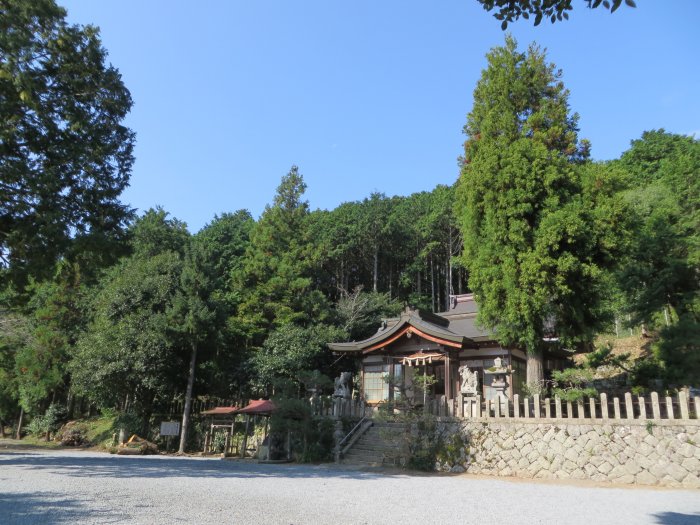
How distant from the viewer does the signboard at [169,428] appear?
709 inches

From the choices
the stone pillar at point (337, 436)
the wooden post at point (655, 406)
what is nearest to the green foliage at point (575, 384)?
the wooden post at point (655, 406)

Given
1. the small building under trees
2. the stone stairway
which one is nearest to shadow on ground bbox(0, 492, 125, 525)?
the stone stairway

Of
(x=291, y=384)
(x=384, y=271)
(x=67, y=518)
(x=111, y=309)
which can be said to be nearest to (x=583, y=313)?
(x=291, y=384)

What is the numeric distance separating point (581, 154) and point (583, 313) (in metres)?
5.10

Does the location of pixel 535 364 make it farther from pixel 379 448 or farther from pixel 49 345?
pixel 49 345

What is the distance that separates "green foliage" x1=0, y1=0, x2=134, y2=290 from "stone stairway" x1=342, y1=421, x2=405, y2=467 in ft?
27.9

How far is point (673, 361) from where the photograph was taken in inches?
448

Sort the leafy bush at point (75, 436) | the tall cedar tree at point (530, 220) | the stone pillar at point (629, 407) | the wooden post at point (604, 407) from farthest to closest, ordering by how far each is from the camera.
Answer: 1. the leafy bush at point (75, 436)
2. the tall cedar tree at point (530, 220)
3. the wooden post at point (604, 407)
4. the stone pillar at point (629, 407)

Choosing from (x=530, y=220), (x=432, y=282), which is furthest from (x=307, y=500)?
(x=432, y=282)

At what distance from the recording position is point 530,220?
41.8ft

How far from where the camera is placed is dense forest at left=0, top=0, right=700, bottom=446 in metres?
10.6

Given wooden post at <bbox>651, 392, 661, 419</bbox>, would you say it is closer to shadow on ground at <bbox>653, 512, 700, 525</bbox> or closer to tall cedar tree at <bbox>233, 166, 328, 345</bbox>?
shadow on ground at <bbox>653, 512, 700, 525</bbox>

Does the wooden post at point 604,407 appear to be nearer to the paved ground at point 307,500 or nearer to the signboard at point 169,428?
the paved ground at point 307,500

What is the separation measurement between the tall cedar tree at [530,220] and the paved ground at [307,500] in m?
4.38
